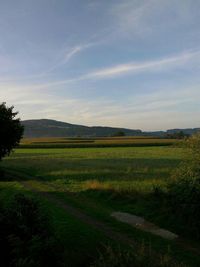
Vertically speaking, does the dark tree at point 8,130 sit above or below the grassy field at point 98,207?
above

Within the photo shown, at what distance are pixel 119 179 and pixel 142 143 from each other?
76.2 m

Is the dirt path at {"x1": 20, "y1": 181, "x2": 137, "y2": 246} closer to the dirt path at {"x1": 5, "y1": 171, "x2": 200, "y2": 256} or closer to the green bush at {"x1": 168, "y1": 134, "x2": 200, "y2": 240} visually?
the dirt path at {"x1": 5, "y1": 171, "x2": 200, "y2": 256}

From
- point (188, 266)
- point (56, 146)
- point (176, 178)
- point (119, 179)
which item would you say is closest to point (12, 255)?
point (188, 266)

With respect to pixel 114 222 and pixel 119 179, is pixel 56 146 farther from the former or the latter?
pixel 114 222

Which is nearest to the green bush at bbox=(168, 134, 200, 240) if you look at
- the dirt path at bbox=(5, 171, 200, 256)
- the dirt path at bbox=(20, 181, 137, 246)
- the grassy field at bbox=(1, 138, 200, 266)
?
the grassy field at bbox=(1, 138, 200, 266)

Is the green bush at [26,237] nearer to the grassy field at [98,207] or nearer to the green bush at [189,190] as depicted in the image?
the grassy field at [98,207]

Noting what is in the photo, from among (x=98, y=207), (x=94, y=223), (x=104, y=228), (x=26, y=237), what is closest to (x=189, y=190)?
(x=104, y=228)

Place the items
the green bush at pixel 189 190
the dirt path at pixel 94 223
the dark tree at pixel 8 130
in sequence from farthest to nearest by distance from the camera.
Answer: the dark tree at pixel 8 130, the green bush at pixel 189 190, the dirt path at pixel 94 223

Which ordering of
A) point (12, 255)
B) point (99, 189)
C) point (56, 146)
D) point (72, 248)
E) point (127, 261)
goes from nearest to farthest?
point (127, 261), point (12, 255), point (72, 248), point (99, 189), point (56, 146)

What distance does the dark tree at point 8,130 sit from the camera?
42750 mm

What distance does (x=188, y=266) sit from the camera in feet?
44.7

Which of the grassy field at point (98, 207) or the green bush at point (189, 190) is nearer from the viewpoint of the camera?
the grassy field at point (98, 207)

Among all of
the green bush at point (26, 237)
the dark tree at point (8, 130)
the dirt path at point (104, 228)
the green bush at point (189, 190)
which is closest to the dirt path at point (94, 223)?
the dirt path at point (104, 228)

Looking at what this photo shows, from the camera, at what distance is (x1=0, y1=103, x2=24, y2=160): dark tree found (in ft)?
140
